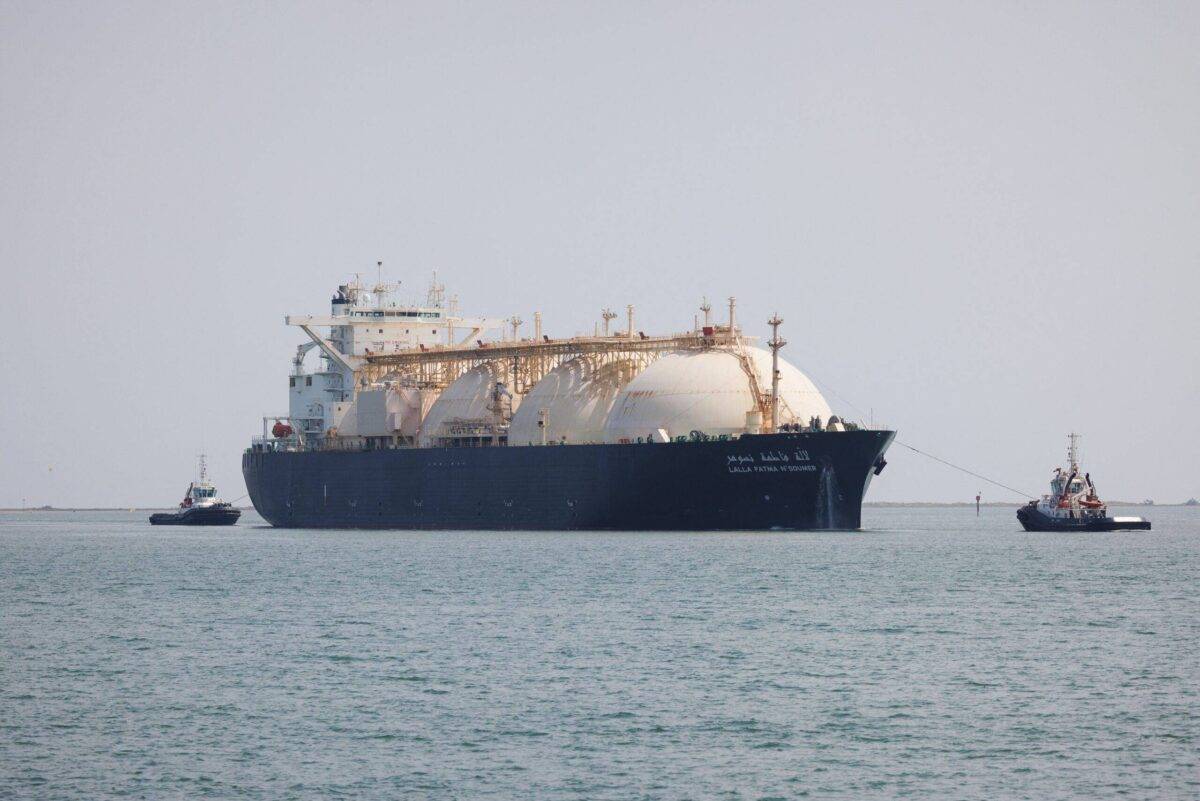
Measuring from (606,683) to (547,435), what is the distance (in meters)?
47.7

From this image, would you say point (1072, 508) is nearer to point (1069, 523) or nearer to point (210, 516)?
point (1069, 523)

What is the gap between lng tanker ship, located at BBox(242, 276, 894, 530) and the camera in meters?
68.4

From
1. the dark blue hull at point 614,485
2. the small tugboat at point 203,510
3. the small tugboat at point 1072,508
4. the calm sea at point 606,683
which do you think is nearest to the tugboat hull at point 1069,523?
the small tugboat at point 1072,508

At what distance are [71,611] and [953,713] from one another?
26085mm

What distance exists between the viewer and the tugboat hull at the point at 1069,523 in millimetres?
85438

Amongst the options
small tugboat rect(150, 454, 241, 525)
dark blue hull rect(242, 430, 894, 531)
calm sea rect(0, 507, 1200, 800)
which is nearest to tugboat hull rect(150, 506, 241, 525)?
small tugboat rect(150, 454, 241, 525)

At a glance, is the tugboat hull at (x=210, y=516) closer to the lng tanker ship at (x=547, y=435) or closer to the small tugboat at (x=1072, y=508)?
the lng tanker ship at (x=547, y=435)

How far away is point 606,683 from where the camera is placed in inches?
1227

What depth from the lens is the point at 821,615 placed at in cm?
4150

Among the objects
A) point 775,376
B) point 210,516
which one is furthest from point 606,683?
point 210,516

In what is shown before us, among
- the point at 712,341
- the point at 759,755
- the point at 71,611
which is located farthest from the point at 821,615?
the point at 712,341

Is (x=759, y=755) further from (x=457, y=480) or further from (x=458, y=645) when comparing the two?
(x=457, y=480)

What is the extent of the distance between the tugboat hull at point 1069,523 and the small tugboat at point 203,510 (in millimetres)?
52653

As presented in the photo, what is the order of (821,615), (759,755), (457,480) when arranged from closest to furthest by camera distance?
(759,755) → (821,615) → (457,480)
